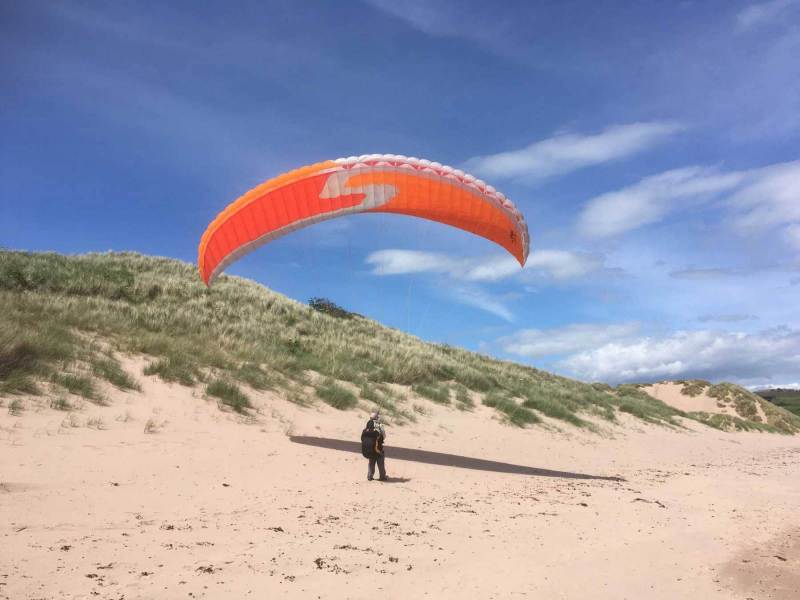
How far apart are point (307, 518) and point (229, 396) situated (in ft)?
19.5

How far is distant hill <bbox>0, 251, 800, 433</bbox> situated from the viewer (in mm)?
11523

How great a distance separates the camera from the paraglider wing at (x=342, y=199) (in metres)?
11.3

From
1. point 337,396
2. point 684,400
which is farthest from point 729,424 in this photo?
point 337,396

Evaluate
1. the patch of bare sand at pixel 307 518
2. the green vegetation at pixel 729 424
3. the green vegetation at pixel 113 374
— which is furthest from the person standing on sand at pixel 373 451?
the green vegetation at pixel 729 424

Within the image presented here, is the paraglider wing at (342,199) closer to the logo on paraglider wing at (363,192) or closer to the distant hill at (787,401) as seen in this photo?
the logo on paraglider wing at (363,192)

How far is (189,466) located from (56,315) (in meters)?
7.95

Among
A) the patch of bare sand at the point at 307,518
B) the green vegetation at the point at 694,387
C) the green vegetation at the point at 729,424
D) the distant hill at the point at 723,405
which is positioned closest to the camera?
the patch of bare sand at the point at 307,518

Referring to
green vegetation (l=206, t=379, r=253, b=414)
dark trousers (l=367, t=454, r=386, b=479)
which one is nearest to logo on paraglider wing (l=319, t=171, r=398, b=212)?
green vegetation (l=206, t=379, r=253, b=414)

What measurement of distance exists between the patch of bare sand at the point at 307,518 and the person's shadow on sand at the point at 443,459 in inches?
13.5

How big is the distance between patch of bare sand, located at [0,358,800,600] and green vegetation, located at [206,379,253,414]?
1.23ft

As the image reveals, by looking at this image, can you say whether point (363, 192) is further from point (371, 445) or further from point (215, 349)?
point (215, 349)

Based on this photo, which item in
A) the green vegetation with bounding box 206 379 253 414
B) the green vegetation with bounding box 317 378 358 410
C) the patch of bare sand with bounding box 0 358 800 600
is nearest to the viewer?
the patch of bare sand with bounding box 0 358 800 600

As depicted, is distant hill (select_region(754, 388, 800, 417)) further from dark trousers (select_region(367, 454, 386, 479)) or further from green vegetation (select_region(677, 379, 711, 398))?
dark trousers (select_region(367, 454, 386, 479))

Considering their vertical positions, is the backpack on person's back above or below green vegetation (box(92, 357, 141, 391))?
below
